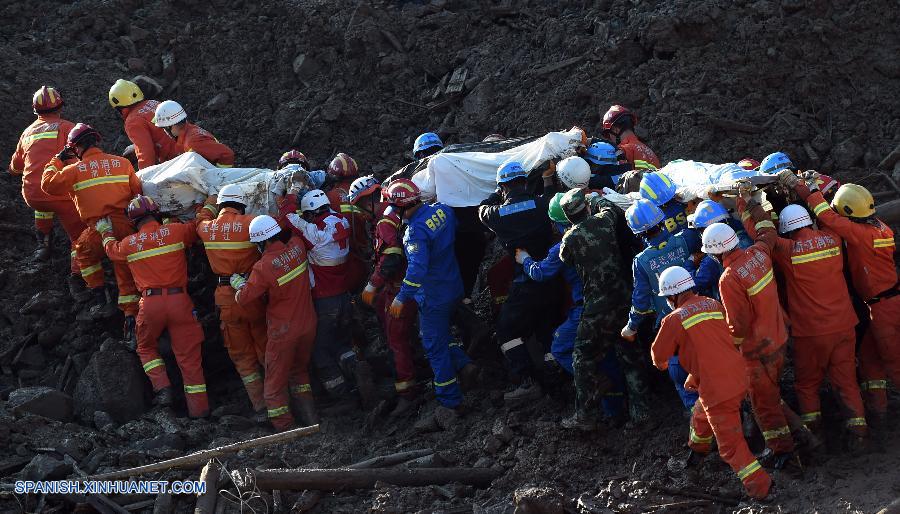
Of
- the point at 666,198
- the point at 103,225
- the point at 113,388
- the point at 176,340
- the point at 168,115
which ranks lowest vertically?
the point at 113,388

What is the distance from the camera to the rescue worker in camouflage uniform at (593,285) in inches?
360

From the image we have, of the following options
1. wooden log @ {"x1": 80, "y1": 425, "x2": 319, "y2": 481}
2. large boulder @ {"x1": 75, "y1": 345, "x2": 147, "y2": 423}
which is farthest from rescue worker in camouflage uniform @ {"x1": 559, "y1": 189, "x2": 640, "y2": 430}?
large boulder @ {"x1": 75, "y1": 345, "x2": 147, "y2": 423}

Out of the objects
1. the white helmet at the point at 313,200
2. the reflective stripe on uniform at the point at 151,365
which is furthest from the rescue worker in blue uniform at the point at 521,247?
the reflective stripe on uniform at the point at 151,365

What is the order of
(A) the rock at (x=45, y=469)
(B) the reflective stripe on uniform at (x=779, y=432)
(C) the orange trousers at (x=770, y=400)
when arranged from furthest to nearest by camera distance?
(A) the rock at (x=45, y=469)
(B) the reflective stripe on uniform at (x=779, y=432)
(C) the orange trousers at (x=770, y=400)

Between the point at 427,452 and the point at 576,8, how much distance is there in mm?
7848

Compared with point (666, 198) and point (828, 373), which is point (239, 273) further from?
point (828, 373)

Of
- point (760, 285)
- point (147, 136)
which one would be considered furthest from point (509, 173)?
point (147, 136)

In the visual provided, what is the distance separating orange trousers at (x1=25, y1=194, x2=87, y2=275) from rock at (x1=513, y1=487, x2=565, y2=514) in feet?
21.2

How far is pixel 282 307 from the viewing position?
34.8 ft

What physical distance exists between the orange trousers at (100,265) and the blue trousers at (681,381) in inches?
233

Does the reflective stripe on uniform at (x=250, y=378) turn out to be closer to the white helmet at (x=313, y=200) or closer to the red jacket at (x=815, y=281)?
the white helmet at (x=313, y=200)

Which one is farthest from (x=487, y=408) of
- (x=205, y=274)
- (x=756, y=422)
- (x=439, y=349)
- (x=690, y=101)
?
(x=690, y=101)

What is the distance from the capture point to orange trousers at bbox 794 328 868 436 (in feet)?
→ 28.1

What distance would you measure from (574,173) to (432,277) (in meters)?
1.74
